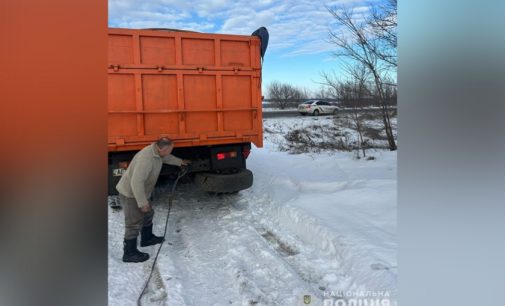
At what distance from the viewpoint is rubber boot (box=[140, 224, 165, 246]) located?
12.3 feet

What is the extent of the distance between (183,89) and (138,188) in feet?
4.28

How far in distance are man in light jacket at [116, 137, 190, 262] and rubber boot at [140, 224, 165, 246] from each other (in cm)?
13

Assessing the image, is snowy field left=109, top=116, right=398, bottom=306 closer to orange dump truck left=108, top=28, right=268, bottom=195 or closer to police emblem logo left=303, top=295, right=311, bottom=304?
police emblem logo left=303, top=295, right=311, bottom=304

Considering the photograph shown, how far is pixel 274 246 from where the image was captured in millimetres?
3748

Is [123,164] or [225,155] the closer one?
[123,164]

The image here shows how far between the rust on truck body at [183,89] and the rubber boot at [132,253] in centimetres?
100

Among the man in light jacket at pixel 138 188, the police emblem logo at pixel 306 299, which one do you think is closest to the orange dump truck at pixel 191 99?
the man in light jacket at pixel 138 188

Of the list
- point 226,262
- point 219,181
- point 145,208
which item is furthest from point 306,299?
point 219,181

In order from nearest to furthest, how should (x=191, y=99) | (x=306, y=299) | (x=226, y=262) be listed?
(x=306, y=299)
(x=226, y=262)
(x=191, y=99)

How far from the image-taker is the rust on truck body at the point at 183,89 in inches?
143

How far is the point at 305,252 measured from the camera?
3.59 meters

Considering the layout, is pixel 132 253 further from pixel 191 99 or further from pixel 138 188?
pixel 191 99

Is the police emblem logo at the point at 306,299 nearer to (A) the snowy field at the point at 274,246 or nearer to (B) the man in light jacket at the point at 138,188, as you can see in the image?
(A) the snowy field at the point at 274,246
